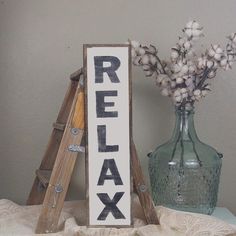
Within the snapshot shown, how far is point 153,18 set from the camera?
149cm

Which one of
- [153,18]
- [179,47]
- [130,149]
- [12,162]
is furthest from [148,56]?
[12,162]

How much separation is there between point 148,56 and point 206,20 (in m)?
0.28

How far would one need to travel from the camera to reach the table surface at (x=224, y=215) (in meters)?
1.33

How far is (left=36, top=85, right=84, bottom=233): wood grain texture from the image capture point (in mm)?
1139

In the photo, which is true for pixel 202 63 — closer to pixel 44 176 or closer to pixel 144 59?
pixel 144 59

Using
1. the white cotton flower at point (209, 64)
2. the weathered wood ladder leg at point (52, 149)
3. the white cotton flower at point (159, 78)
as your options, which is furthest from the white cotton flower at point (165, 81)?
the weathered wood ladder leg at point (52, 149)

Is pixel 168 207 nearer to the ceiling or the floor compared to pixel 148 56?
nearer to the floor

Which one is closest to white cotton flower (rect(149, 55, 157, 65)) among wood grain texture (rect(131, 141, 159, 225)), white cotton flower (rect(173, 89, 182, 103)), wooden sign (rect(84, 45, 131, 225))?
white cotton flower (rect(173, 89, 182, 103))

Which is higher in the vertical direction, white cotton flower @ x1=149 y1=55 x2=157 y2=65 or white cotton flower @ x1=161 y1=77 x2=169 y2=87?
white cotton flower @ x1=149 y1=55 x2=157 y2=65

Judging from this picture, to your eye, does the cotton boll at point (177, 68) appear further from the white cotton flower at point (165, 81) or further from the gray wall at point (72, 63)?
the gray wall at point (72, 63)

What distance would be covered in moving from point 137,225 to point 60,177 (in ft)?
0.78

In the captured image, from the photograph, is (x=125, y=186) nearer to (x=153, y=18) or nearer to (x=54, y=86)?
(x=54, y=86)

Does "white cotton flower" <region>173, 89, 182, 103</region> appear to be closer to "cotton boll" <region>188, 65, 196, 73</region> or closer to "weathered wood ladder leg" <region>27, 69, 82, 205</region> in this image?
"cotton boll" <region>188, 65, 196, 73</region>

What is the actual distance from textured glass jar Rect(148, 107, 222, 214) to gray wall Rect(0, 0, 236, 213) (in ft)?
0.51
